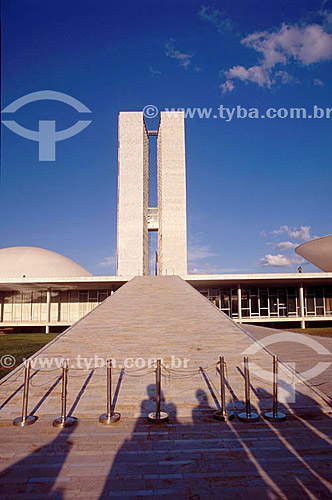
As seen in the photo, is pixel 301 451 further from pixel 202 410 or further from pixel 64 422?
pixel 64 422

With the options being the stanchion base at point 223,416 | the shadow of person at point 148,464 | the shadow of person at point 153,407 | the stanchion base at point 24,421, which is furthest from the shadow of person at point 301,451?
the stanchion base at point 24,421

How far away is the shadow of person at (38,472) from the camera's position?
11.9 feet

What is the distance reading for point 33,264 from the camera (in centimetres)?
3341

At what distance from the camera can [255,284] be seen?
24719 mm

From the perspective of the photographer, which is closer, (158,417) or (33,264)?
(158,417)

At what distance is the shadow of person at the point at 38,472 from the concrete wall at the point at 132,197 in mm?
28969

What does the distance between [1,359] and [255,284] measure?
17.4m

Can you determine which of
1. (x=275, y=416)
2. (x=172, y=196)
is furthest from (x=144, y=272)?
(x=275, y=416)

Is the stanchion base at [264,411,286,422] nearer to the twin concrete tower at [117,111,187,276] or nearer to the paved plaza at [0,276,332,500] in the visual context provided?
the paved plaza at [0,276,332,500]

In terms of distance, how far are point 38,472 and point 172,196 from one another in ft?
104

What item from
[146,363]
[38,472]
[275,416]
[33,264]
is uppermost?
[33,264]

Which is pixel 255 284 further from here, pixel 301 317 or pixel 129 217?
pixel 129 217

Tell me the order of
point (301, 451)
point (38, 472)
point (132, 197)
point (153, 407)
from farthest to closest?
point (132, 197), point (153, 407), point (301, 451), point (38, 472)

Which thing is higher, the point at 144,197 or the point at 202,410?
the point at 144,197
